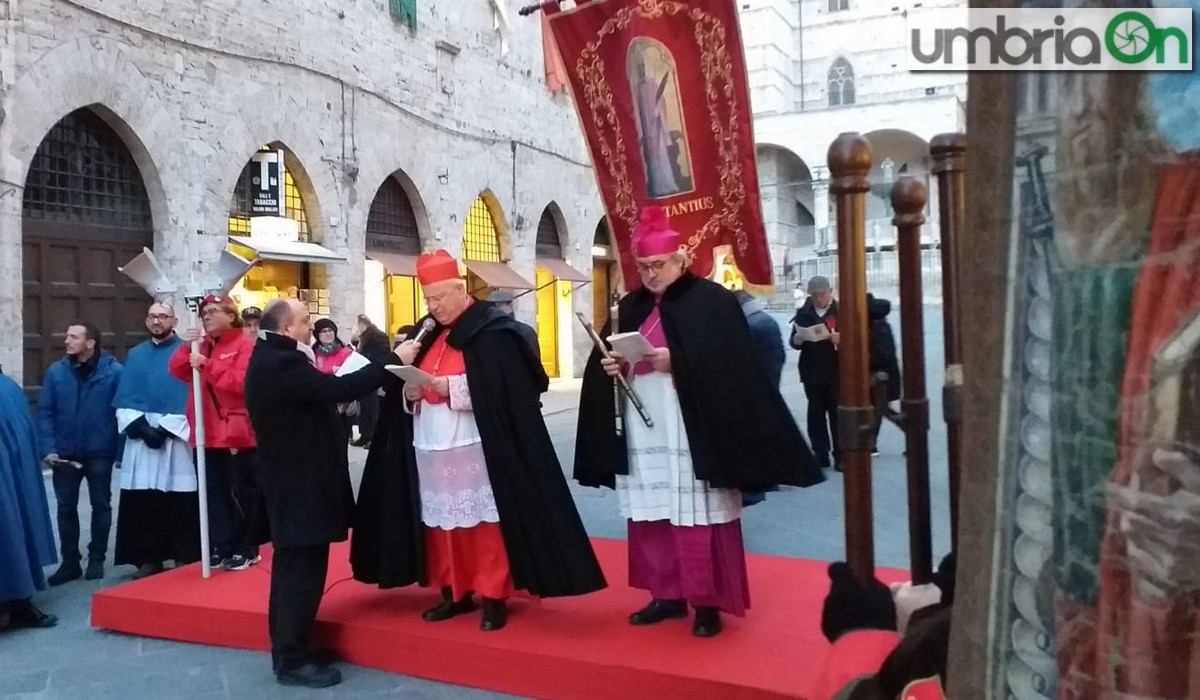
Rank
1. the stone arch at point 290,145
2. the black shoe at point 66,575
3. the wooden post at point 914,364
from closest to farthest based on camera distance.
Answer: the wooden post at point 914,364
the black shoe at point 66,575
the stone arch at point 290,145

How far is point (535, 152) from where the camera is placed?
753 inches

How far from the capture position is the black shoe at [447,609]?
4.14 m

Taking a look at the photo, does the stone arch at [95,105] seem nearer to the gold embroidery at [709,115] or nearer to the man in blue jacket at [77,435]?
the man in blue jacket at [77,435]

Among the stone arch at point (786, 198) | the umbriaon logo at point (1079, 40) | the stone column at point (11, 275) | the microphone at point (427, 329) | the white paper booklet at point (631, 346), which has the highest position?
the stone arch at point (786, 198)

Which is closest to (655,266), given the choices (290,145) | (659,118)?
(659,118)

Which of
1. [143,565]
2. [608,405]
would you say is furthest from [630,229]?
[143,565]

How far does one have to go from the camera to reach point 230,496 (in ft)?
18.0

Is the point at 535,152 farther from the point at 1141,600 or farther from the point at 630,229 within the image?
the point at 1141,600

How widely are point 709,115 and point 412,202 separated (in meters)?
12.1

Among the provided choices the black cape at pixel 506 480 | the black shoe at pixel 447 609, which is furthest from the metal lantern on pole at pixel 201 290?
the black shoe at pixel 447 609

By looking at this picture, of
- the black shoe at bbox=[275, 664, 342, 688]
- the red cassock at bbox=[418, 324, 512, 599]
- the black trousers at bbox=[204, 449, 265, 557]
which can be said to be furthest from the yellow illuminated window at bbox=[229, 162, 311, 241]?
the black shoe at bbox=[275, 664, 342, 688]

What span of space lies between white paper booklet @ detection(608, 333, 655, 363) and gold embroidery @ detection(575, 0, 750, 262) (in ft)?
4.06

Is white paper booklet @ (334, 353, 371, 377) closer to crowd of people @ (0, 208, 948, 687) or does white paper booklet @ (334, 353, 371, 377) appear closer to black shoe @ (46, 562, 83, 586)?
crowd of people @ (0, 208, 948, 687)

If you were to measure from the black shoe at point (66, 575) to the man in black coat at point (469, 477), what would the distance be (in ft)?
8.17
